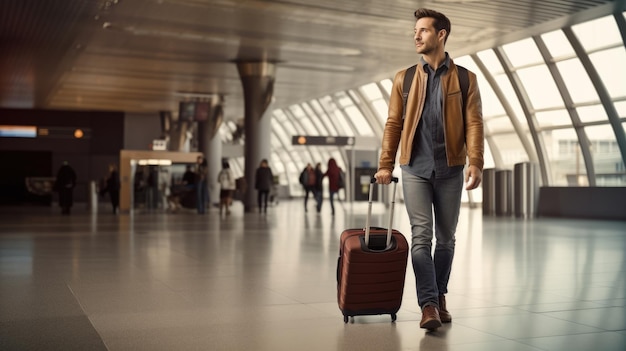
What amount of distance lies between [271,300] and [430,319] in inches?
73.3

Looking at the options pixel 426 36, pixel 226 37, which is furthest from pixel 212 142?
pixel 426 36

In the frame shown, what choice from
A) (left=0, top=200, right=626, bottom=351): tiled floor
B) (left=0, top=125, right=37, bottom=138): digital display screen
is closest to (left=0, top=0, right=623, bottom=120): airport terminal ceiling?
(left=0, top=200, right=626, bottom=351): tiled floor

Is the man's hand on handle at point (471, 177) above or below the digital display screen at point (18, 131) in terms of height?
below

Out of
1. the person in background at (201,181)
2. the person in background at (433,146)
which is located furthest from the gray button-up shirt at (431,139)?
the person in background at (201,181)

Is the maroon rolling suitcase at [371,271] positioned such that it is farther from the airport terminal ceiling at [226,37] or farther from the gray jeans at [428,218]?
the airport terminal ceiling at [226,37]

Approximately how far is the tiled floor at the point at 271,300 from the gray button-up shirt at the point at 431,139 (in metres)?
1.05

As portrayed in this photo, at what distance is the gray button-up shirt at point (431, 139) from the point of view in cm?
522

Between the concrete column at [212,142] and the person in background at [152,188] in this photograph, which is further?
the concrete column at [212,142]

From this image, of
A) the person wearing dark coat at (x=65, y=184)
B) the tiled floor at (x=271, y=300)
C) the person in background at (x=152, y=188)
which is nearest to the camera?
the tiled floor at (x=271, y=300)

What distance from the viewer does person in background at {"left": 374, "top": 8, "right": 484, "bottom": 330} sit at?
519cm

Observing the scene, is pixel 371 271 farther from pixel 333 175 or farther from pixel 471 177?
pixel 333 175

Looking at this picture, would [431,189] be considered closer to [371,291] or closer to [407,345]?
[371,291]

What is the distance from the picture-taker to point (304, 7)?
61.3 ft

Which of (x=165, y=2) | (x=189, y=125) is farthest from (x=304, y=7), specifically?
(x=189, y=125)
